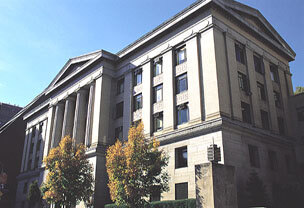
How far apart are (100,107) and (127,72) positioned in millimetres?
5764

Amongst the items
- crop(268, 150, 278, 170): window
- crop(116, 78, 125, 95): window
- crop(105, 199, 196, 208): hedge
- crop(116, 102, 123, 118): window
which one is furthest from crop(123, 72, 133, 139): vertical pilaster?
crop(268, 150, 278, 170): window

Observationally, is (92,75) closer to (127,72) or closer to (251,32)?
(127,72)

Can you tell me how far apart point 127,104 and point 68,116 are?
41.1ft

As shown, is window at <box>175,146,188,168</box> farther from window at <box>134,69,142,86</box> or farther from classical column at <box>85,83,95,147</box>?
classical column at <box>85,83,95,147</box>

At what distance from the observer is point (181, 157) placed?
Answer: 27.4 metres

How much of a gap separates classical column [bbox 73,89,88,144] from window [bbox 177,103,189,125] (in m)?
16.9

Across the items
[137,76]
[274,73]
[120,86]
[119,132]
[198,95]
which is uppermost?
[274,73]

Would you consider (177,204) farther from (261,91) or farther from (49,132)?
(49,132)

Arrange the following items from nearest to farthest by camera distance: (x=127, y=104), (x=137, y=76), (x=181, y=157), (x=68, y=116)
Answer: (x=181, y=157)
(x=127, y=104)
(x=137, y=76)
(x=68, y=116)

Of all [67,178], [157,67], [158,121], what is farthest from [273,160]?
[67,178]

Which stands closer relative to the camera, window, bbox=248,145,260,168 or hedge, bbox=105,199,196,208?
hedge, bbox=105,199,196,208

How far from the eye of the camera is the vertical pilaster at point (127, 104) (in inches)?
1368

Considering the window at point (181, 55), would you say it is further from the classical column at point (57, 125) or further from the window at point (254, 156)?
the classical column at point (57, 125)

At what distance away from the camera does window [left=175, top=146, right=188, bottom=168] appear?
2692cm
